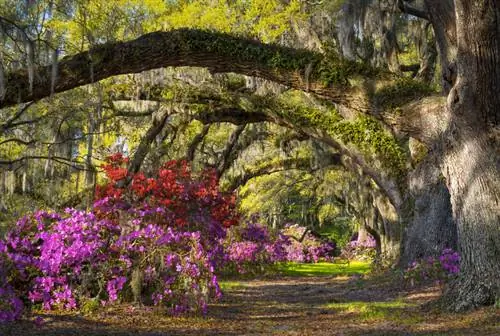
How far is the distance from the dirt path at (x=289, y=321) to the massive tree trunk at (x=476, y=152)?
53 centimetres

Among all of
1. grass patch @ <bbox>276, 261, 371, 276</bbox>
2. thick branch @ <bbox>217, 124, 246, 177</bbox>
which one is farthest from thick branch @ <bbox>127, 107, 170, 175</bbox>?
grass patch @ <bbox>276, 261, 371, 276</bbox>

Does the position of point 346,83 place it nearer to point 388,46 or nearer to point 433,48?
point 388,46

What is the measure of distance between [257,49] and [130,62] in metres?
2.47

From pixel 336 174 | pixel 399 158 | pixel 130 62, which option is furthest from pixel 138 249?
pixel 336 174

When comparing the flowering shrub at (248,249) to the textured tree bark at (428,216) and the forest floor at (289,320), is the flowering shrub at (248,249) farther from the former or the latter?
the forest floor at (289,320)

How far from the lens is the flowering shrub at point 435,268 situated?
963 cm

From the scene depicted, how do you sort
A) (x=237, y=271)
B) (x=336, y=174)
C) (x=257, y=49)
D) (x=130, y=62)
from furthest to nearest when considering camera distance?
(x=336, y=174), (x=237, y=271), (x=257, y=49), (x=130, y=62)

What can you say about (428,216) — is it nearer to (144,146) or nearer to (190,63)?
(190,63)

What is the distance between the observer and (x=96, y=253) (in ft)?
27.3

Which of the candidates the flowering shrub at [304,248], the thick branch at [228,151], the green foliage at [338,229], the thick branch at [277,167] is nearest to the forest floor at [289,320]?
the thick branch at [228,151]

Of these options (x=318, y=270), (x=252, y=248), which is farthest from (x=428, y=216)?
(x=318, y=270)

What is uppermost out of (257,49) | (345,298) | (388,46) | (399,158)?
(388,46)

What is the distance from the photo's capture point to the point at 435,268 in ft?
34.1

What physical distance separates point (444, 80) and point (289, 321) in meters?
4.29
